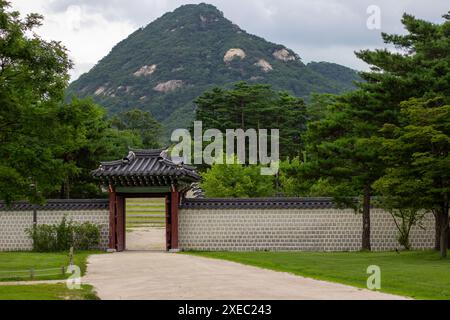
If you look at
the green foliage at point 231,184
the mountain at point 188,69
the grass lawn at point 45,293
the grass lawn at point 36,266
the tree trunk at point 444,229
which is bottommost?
the grass lawn at point 36,266

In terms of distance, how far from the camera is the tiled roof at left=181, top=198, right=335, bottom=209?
30.1 metres

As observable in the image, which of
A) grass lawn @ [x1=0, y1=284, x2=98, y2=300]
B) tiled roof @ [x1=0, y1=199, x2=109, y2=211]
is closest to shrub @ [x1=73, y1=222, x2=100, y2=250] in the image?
tiled roof @ [x1=0, y1=199, x2=109, y2=211]

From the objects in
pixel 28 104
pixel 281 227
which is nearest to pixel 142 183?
pixel 281 227

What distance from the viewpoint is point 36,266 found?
2133 centimetres

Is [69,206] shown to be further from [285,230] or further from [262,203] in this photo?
[285,230]

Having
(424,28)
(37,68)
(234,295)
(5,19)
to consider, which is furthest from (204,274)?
(424,28)

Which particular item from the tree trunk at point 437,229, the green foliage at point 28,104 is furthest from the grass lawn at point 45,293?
the tree trunk at point 437,229

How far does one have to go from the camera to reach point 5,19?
58.2 ft

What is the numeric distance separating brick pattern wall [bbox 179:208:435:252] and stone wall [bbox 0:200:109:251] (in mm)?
3399

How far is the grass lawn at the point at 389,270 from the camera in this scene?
579 inches

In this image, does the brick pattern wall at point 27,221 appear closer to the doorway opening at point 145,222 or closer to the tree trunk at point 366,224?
the doorway opening at point 145,222

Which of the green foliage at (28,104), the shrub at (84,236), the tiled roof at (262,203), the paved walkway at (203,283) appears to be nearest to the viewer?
the paved walkway at (203,283)

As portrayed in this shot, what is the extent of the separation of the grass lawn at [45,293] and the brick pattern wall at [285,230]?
14631mm

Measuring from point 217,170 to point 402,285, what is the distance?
31.0 metres
